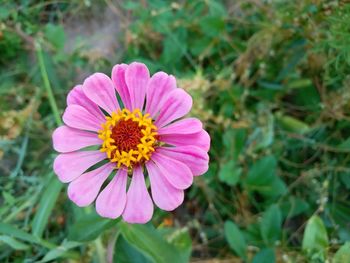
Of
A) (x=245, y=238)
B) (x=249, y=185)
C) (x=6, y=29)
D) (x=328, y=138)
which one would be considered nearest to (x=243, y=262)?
(x=245, y=238)

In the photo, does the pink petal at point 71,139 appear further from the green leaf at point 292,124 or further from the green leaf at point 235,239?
the green leaf at point 292,124

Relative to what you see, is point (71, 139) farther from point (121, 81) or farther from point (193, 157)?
point (193, 157)

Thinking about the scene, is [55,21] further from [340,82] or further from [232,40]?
[340,82]

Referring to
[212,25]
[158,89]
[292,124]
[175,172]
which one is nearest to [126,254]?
[175,172]

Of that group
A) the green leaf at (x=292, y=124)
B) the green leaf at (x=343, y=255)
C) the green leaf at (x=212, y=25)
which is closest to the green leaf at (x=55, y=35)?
the green leaf at (x=212, y=25)

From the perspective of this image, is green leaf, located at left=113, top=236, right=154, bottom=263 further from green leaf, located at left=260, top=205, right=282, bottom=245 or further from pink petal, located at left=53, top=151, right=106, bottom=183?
green leaf, located at left=260, top=205, right=282, bottom=245
